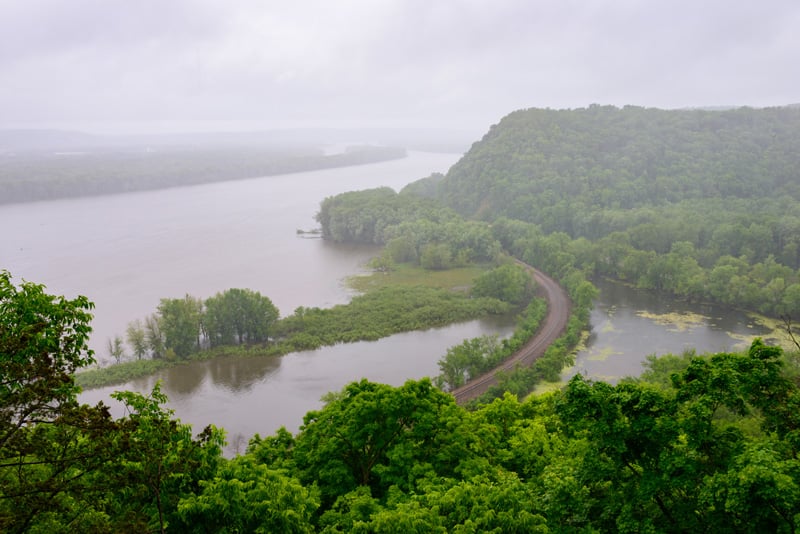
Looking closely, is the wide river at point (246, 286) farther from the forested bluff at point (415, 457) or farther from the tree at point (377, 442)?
the tree at point (377, 442)

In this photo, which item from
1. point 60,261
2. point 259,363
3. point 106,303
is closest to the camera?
point 259,363

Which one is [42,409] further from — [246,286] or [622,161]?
[622,161]

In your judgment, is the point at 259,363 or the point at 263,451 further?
the point at 259,363

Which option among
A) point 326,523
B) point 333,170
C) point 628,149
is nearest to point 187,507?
point 326,523

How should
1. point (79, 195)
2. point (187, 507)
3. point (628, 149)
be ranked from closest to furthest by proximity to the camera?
1. point (187, 507)
2. point (628, 149)
3. point (79, 195)

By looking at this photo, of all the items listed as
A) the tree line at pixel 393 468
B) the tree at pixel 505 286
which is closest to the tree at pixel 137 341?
the tree line at pixel 393 468

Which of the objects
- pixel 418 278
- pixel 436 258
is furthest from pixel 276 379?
pixel 436 258

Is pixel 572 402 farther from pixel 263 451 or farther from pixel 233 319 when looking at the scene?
pixel 233 319
